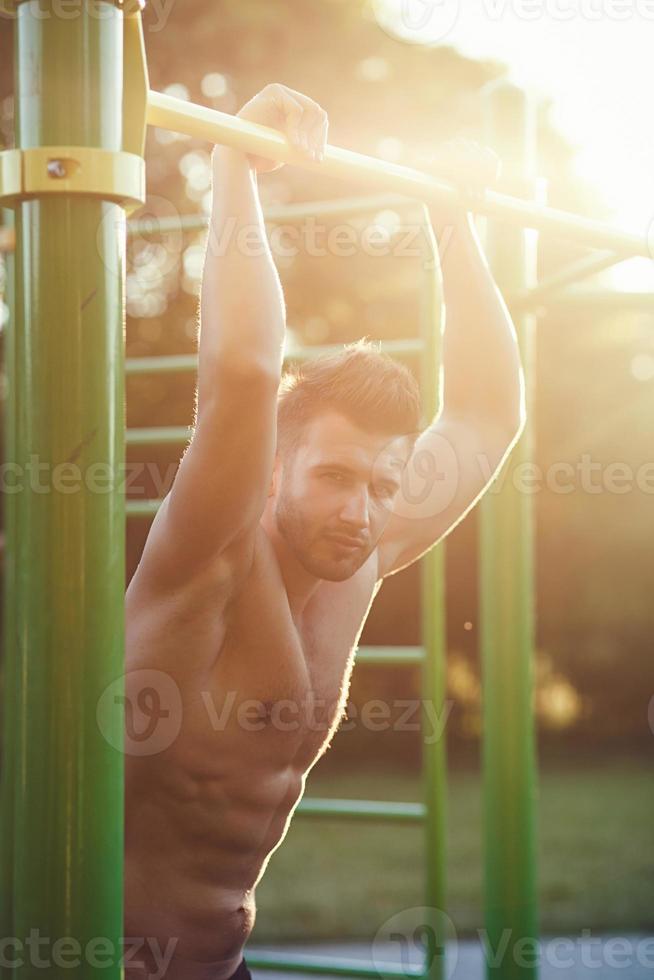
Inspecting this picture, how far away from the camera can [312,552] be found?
5.96ft

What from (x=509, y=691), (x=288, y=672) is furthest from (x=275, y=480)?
(x=509, y=691)

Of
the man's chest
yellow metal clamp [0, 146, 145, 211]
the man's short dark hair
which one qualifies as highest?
yellow metal clamp [0, 146, 145, 211]

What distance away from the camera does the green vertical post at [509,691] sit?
290cm

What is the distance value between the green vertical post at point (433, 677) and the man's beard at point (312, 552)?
1.36 meters

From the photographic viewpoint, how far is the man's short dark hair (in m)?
1.86

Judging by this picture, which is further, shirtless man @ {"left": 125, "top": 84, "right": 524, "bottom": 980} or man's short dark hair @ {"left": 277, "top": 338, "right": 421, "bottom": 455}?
man's short dark hair @ {"left": 277, "top": 338, "right": 421, "bottom": 455}

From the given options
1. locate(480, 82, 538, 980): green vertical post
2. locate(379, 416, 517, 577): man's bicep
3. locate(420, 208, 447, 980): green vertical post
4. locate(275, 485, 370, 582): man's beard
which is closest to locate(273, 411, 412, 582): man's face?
locate(275, 485, 370, 582): man's beard

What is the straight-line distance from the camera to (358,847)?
7.01m

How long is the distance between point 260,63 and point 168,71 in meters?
0.61

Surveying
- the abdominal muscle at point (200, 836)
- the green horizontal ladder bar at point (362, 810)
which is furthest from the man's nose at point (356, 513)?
the green horizontal ladder bar at point (362, 810)

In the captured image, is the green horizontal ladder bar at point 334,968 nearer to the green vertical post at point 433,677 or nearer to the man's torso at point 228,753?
the green vertical post at point 433,677

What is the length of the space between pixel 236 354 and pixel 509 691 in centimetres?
172

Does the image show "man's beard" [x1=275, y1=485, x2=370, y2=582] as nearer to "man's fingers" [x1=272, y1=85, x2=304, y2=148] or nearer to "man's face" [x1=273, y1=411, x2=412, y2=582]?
"man's face" [x1=273, y1=411, x2=412, y2=582]

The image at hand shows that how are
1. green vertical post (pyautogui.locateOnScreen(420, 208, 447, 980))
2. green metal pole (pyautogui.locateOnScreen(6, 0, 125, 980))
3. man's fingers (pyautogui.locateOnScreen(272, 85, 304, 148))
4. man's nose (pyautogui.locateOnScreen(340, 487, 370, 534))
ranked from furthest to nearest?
1. green vertical post (pyautogui.locateOnScreen(420, 208, 447, 980))
2. man's nose (pyautogui.locateOnScreen(340, 487, 370, 534))
3. man's fingers (pyautogui.locateOnScreen(272, 85, 304, 148))
4. green metal pole (pyautogui.locateOnScreen(6, 0, 125, 980))
